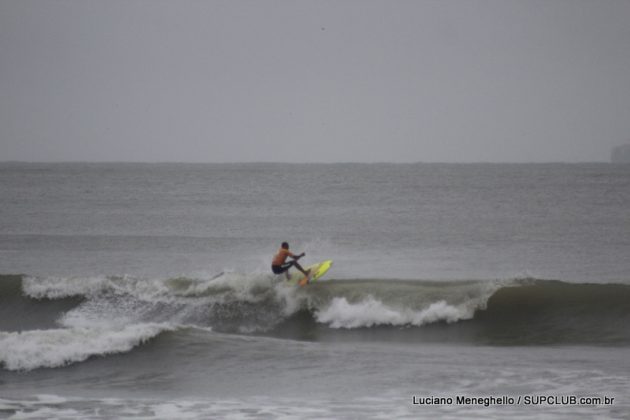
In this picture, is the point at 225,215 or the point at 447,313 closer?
the point at 447,313

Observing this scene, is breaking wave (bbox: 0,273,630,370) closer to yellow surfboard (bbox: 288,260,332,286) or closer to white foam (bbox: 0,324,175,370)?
white foam (bbox: 0,324,175,370)

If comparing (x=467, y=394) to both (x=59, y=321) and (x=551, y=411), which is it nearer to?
(x=551, y=411)

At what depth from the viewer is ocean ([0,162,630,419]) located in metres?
12.6

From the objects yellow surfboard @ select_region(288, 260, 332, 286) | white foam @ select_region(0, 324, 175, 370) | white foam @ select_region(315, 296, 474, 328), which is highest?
yellow surfboard @ select_region(288, 260, 332, 286)

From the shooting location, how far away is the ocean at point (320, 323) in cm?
1259

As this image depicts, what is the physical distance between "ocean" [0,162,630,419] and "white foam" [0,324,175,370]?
36 millimetres

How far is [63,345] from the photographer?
51.1ft

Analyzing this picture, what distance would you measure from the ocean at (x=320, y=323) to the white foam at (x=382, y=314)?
49 millimetres

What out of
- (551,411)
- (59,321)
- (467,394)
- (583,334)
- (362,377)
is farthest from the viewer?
(59,321)

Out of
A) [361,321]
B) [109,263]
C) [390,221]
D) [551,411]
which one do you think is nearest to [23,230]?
[109,263]

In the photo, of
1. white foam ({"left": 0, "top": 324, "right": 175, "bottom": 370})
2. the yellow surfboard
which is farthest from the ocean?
the yellow surfboard

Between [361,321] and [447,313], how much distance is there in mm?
2091

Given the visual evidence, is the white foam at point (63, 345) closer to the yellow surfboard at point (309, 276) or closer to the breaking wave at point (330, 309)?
the breaking wave at point (330, 309)

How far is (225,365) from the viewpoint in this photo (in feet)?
49.5
